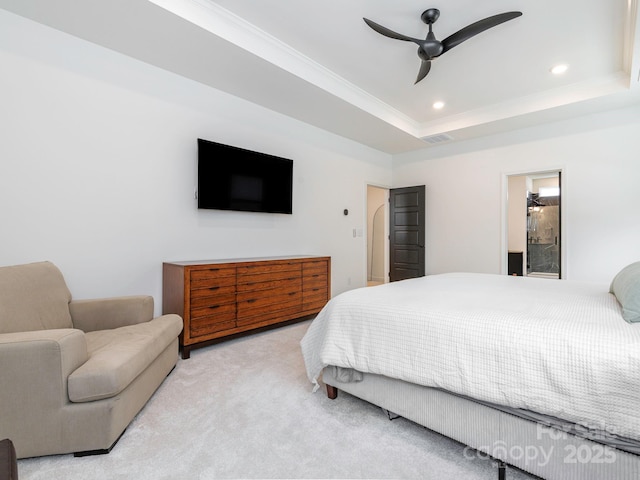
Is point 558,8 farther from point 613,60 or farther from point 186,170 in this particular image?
point 186,170

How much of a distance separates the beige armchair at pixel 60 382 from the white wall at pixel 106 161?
72 centimetres

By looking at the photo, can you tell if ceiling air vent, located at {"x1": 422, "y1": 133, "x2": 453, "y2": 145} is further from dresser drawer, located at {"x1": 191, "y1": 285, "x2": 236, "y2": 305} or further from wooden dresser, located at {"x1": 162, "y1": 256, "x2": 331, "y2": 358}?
dresser drawer, located at {"x1": 191, "y1": 285, "x2": 236, "y2": 305}

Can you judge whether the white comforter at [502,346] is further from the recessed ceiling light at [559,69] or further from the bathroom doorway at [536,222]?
the bathroom doorway at [536,222]

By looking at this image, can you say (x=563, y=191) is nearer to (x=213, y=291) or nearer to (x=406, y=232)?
(x=406, y=232)

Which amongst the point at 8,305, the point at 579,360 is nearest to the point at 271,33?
the point at 8,305

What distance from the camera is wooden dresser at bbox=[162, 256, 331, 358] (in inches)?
108

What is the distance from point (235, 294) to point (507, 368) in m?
2.41

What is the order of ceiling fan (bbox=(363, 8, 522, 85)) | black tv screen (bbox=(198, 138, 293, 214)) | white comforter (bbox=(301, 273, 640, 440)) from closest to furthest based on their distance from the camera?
white comforter (bbox=(301, 273, 640, 440)) → ceiling fan (bbox=(363, 8, 522, 85)) → black tv screen (bbox=(198, 138, 293, 214))

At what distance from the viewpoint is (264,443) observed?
1569 millimetres

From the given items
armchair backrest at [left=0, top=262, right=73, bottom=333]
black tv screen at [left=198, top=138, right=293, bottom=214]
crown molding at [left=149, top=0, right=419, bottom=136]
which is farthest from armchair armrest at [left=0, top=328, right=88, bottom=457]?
crown molding at [left=149, top=0, right=419, bottom=136]

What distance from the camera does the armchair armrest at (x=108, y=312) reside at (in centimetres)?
222

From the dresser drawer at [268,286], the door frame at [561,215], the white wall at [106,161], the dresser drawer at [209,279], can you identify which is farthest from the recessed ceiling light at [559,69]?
the dresser drawer at [209,279]

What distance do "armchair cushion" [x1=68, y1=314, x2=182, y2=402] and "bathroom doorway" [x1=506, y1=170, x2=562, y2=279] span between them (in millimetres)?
7006

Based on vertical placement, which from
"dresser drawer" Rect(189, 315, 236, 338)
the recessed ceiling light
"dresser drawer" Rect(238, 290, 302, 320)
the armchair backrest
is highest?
the recessed ceiling light
